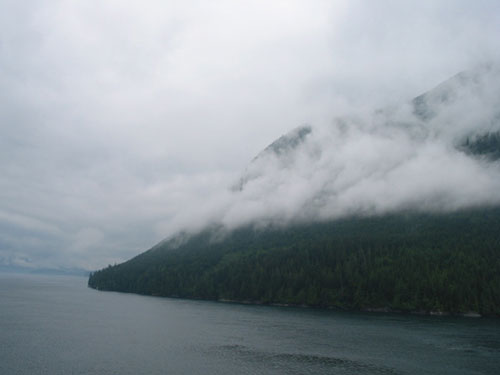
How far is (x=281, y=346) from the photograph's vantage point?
94.6 meters

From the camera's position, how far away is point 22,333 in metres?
102

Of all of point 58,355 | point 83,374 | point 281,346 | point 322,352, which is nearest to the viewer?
point 83,374

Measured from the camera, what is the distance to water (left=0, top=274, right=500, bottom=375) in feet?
242

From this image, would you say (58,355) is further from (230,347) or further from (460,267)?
(460,267)

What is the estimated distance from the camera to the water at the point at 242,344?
73625 millimetres

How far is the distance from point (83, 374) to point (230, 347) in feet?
120

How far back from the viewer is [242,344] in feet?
316

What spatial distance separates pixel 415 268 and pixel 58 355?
520 ft

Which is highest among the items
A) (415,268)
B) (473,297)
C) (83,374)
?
(415,268)

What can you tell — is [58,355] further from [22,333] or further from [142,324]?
[142,324]

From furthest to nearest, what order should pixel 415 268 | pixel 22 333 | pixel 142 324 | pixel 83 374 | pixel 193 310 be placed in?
pixel 415 268
pixel 193 310
pixel 142 324
pixel 22 333
pixel 83 374

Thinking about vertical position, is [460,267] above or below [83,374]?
above

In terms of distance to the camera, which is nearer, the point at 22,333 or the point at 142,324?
the point at 22,333

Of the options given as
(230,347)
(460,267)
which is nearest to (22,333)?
(230,347)
